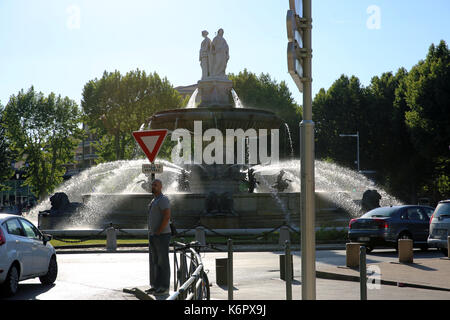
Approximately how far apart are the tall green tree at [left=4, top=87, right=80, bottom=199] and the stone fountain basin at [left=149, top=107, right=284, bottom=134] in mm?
46391

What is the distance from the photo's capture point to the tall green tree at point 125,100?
243ft

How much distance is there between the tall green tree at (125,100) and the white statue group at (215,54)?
36593mm

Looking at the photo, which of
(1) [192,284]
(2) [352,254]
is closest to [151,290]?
(2) [352,254]

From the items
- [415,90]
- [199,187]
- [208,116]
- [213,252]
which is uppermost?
[415,90]

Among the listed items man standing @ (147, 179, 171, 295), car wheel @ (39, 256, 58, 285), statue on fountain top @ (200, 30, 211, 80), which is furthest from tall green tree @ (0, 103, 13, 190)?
man standing @ (147, 179, 171, 295)

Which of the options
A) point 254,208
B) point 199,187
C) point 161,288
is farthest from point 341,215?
point 161,288

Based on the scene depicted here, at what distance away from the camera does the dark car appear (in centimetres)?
2062

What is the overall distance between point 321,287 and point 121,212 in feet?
63.6

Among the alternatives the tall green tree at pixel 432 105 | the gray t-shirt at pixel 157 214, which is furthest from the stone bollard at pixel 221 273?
the tall green tree at pixel 432 105

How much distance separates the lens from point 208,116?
106 feet

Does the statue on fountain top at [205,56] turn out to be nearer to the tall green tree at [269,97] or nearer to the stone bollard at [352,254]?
the stone bollard at [352,254]

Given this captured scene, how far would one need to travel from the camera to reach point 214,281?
13.8 meters

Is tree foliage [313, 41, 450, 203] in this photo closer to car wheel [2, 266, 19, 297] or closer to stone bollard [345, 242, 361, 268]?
stone bollard [345, 242, 361, 268]
